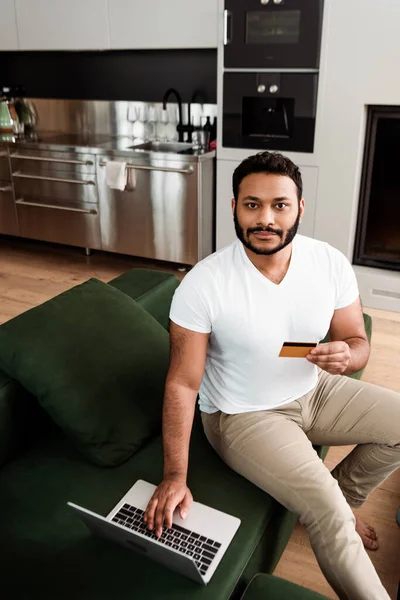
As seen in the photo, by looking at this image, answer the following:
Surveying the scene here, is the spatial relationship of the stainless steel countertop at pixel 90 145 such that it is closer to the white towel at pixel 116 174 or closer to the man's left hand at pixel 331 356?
the white towel at pixel 116 174

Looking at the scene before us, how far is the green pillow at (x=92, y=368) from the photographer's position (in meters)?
1.46

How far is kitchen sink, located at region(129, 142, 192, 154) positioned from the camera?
3987 mm

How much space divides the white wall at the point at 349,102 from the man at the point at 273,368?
182 centimetres

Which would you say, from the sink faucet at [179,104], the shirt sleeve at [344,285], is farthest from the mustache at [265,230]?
the sink faucet at [179,104]

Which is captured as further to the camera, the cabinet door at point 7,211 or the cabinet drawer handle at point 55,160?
the cabinet door at point 7,211

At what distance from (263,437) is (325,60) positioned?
2379mm

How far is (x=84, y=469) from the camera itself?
4.83 ft

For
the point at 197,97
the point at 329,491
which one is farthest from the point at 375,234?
the point at 329,491

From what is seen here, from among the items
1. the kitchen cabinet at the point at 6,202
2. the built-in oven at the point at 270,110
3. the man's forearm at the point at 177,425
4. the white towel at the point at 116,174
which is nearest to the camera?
the man's forearm at the point at 177,425

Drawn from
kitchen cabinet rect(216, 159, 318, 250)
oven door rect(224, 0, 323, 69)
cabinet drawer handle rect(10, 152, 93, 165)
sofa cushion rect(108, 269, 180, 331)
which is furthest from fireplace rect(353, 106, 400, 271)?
cabinet drawer handle rect(10, 152, 93, 165)

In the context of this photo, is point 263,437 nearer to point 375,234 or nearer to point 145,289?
point 145,289

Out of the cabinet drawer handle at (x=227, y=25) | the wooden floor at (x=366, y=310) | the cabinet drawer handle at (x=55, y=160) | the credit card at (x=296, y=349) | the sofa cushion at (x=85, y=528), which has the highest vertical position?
the cabinet drawer handle at (x=227, y=25)

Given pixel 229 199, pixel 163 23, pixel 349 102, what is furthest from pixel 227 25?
pixel 229 199

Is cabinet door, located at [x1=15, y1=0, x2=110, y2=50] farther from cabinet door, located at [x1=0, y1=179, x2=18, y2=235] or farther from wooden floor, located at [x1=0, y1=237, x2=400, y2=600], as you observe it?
wooden floor, located at [x1=0, y1=237, x2=400, y2=600]
